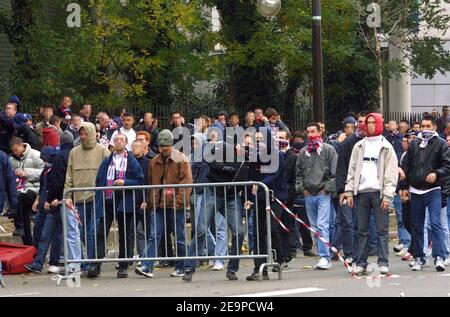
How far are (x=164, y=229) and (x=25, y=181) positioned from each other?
Answer: 3.37m

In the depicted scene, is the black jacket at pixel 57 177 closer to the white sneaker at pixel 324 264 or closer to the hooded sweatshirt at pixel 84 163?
the hooded sweatshirt at pixel 84 163

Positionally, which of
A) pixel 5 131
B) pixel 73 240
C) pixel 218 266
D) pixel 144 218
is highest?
pixel 5 131

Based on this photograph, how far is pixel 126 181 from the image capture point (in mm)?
15625

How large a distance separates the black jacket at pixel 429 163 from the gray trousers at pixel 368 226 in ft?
2.91

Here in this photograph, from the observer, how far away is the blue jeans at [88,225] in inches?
611

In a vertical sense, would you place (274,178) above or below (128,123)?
below

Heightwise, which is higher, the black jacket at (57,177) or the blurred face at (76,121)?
the blurred face at (76,121)

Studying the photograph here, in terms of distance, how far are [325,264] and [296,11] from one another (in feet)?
44.1

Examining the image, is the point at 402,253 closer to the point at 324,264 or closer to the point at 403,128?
the point at 324,264

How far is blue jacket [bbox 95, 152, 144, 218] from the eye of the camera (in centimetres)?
1554

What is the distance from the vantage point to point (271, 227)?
49.1ft

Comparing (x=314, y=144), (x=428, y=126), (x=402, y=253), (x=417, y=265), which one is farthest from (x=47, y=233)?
(x=402, y=253)

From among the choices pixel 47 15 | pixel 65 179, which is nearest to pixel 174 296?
pixel 65 179

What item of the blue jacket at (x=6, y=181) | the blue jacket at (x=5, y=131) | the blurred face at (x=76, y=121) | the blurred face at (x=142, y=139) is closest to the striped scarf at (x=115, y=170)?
the blurred face at (x=142, y=139)
